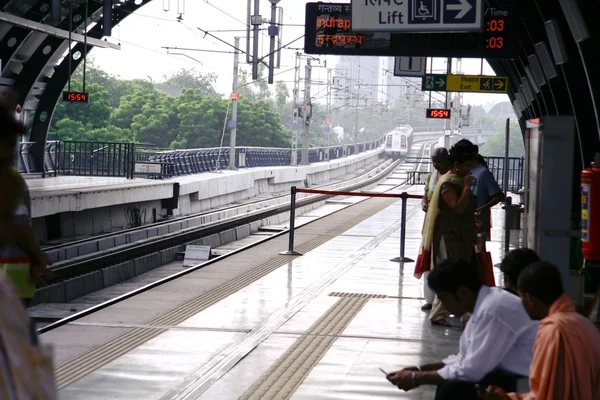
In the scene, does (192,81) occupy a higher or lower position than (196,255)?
higher

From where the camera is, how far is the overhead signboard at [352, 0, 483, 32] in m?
11.7

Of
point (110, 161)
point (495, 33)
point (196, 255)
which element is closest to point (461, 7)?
point (495, 33)

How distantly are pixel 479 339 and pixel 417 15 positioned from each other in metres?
8.02

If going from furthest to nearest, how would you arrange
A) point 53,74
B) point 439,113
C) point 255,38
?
point 439,113 → point 255,38 → point 53,74

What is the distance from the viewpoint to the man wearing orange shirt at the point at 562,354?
12.8ft

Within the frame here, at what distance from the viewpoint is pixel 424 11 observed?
11.9 meters

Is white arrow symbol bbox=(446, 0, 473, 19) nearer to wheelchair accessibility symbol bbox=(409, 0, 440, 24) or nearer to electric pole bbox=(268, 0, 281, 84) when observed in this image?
wheelchair accessibility symbol bbox=(409, 0, 440, 24)

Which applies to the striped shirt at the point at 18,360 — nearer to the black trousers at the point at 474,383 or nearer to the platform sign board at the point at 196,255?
the black trousers at the point at 474,383

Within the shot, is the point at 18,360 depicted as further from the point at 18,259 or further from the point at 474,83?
the point at 474,83

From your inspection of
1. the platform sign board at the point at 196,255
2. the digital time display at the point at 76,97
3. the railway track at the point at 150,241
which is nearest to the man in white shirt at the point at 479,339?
the railway track at the point at 150,241

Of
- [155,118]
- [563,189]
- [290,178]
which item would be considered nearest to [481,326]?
[563,189]

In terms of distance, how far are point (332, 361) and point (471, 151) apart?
2.39 m

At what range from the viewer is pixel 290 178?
1961 inches

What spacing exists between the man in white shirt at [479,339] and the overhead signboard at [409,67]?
1755cm
